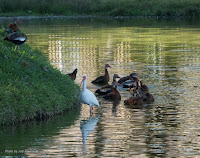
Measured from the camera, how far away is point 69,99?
16.3 m

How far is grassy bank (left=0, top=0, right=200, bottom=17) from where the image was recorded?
234 feet

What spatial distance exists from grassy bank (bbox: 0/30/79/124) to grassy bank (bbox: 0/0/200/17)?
5462 cm

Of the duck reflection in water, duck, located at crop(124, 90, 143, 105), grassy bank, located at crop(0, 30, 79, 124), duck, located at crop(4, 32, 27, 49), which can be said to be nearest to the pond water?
the duck reflection in water

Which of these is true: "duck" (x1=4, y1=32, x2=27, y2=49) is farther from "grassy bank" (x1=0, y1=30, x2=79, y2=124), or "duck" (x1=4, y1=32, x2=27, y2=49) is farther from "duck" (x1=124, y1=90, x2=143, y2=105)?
"duck" (x1=124, y1=90, x2=143, y2=105)

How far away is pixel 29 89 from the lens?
15.0 meters

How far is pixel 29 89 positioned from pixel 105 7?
203 ft

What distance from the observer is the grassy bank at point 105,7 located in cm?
7125

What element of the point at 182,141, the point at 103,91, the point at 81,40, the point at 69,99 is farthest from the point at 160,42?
the point at 182,141

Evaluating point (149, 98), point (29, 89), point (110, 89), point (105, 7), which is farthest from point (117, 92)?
point (105, 7)

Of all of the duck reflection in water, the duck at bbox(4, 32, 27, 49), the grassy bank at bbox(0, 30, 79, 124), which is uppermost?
the duck at bbox(4, 32, 27, 49)

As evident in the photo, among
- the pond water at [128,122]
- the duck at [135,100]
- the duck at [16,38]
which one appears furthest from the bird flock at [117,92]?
the duck at [16,38]

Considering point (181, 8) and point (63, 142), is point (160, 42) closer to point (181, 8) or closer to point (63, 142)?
point (63, 142)

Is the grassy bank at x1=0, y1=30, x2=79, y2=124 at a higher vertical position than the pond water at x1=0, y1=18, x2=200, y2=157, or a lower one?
higher

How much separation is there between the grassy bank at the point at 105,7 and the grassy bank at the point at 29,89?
54.6m
